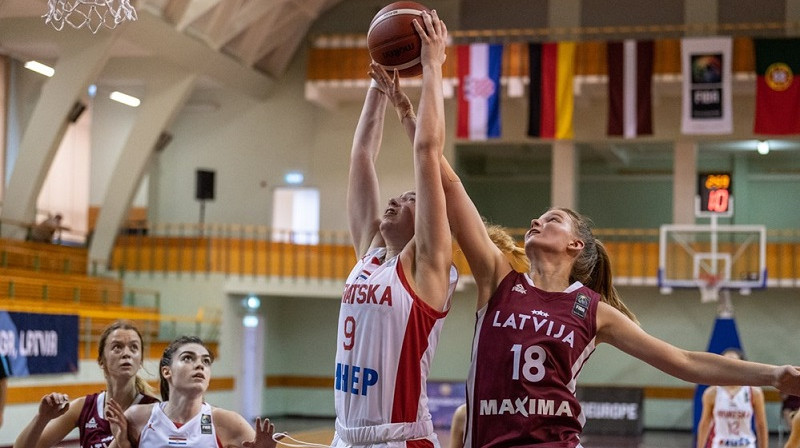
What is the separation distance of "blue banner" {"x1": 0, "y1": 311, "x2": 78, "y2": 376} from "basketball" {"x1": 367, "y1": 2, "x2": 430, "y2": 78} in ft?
36.2

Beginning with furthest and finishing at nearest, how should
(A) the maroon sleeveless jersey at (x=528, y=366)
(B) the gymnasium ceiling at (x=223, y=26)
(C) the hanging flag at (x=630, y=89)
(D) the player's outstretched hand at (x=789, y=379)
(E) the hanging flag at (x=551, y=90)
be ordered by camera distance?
(E) the hanging flag at (x=551, y=90), (C) the hanging flag at (x=630, y=89), (B) the gymnasium ceiling at (x=223, y=26), (A) the maroon sleeveless jersey at (x=528, y=366), (D) the player's outstretched hand at (x=789, y=379)

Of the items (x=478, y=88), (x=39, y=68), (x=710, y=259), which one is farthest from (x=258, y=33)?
(x=710, y=259)

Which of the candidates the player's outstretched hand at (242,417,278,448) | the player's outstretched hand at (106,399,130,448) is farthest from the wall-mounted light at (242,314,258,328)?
the player's outstretched hand at (242,417,278,448)

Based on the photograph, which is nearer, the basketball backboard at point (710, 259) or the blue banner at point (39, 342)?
the blue banner at point (39, 342)

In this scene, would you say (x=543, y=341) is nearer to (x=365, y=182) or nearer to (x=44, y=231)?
(x=365, y=182)

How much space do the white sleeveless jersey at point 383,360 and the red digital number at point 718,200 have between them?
15.8m

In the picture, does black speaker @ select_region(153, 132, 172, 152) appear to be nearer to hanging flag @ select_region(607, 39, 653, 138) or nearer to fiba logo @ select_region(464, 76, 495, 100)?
fiba logo @ select_region(464, 76, 495, 100)

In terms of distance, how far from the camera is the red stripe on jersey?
372cm

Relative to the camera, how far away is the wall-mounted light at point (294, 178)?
24750 mm

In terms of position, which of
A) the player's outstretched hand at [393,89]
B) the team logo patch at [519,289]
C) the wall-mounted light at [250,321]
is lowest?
the wall-mounted light at [250,321]

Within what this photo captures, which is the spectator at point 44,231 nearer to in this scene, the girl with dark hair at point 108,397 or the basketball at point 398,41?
the girl with dark hair at point 108,397

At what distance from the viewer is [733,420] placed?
9.12m

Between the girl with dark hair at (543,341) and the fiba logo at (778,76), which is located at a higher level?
the fiba logo at (778,76)

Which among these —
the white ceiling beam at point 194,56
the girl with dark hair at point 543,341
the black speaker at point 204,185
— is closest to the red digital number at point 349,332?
the girl with dark hair at point 543,341
